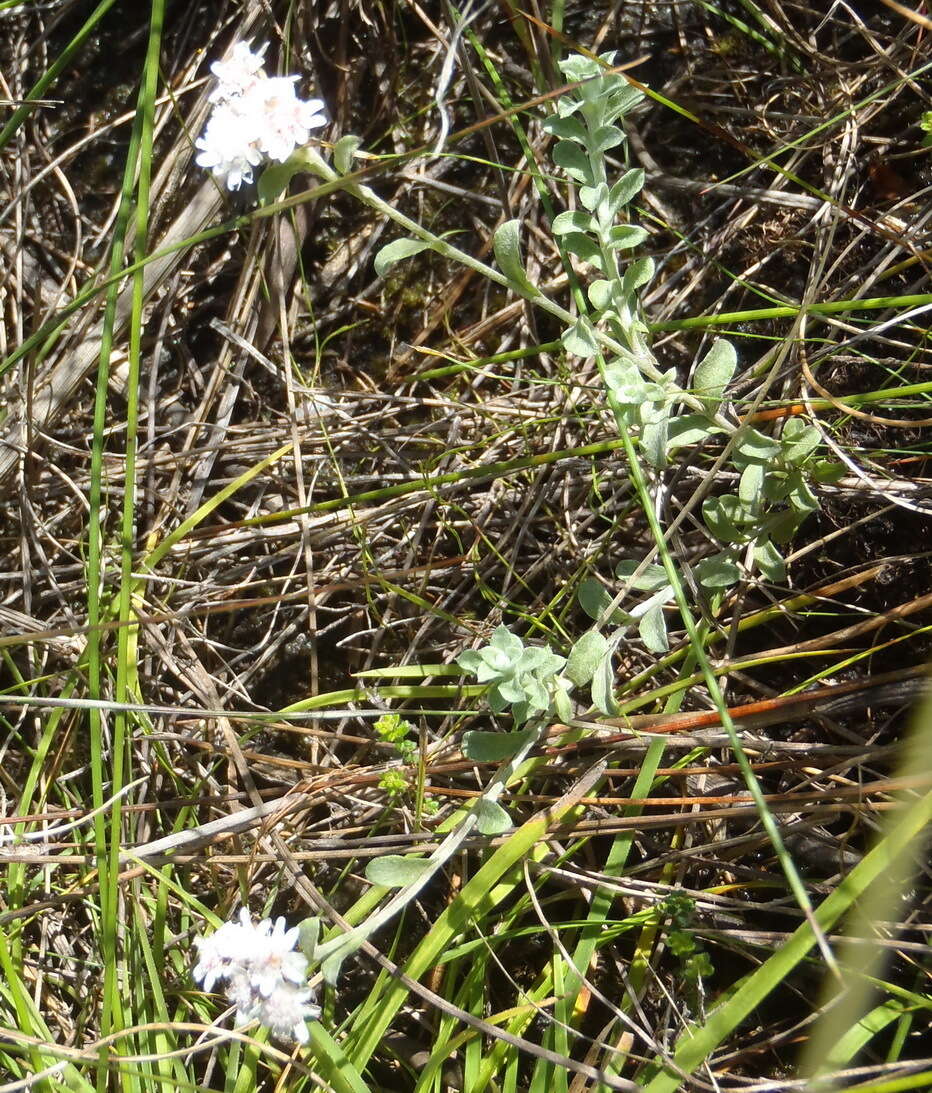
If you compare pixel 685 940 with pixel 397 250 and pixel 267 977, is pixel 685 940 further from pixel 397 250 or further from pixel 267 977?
pixel 397 250

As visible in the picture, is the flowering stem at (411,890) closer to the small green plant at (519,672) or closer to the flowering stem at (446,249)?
the small green plant at (519,672)

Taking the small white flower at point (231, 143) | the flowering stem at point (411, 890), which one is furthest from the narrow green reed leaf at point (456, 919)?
the small white flower at point (231, 143)

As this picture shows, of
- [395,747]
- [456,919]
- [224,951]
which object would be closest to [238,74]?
[395,747]

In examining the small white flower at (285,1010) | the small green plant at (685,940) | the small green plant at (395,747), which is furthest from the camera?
the small green plant at (395,747)

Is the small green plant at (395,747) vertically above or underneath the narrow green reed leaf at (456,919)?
above

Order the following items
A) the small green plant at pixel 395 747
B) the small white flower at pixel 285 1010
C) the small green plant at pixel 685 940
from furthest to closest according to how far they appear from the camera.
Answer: the small green plant at pixel 395 747
the small green plant at pixel 685 940
the small white flower at pixel 285 1010

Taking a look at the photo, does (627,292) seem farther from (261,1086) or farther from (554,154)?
(261,1086)

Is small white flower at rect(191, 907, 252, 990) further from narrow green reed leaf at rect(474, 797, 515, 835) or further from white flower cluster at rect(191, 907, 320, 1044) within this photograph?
narrow green reed leaf at rect(474, 797, 515, 835)

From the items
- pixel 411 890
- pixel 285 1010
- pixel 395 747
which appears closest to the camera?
pixel 285 1010

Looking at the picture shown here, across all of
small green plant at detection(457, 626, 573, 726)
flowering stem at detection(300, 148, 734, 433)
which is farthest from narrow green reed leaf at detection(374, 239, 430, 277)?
small green plant at detection(457, 626, 573, 726)
